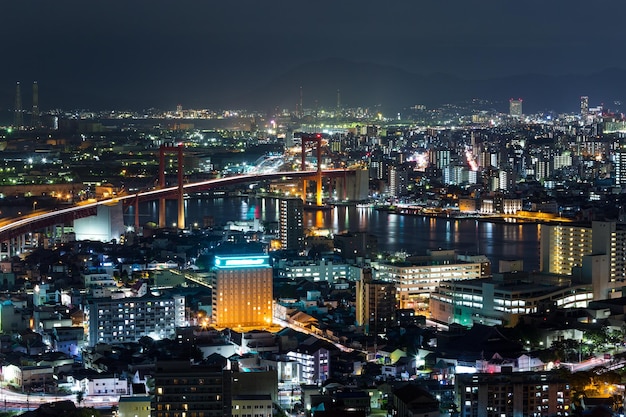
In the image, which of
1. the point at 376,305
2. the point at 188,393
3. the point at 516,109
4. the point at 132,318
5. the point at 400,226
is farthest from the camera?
the point at 516,109

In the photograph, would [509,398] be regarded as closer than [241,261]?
Yes

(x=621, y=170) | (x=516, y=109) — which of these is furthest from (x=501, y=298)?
(x=516, y=109)

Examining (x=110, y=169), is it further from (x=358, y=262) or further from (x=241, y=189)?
(x=358, y=262)

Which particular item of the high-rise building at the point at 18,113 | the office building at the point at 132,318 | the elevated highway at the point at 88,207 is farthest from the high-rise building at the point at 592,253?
the high-rise building at the point at 18,113

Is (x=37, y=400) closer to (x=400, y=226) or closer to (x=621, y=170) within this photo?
(x=400, y=226)

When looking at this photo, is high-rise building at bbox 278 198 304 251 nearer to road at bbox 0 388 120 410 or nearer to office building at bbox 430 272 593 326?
office building at bbox 430 272 593 326

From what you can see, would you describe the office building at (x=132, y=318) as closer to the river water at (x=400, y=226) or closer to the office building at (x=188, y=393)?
the office building at (x=188, y=393)
